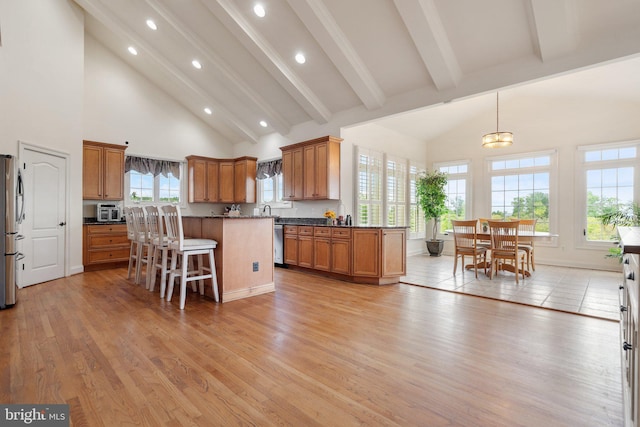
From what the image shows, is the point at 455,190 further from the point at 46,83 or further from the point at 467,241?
the point at 46,83

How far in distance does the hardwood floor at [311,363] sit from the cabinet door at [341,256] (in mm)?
1283

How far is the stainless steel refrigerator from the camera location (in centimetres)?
326

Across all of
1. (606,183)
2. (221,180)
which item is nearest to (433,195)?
(606,183)

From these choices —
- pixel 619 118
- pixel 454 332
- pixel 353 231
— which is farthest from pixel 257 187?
pixel 619 118

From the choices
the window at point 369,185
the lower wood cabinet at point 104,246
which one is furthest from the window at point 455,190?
the lower wood cabinet at point 104,246

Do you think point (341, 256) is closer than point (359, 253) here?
No

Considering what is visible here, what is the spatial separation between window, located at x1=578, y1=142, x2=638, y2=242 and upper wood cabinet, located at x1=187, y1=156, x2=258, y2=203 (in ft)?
23.2

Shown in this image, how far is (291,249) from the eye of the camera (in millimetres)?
5688

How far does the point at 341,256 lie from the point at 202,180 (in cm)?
449

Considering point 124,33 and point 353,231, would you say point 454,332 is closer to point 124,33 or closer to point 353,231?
point 353,231

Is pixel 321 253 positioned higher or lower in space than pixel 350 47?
lower

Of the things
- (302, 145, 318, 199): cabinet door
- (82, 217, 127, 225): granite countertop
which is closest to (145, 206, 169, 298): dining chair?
(82, 217, 127, 225): granite countertop

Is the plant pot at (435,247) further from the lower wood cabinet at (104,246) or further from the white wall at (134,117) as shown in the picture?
the lower wood cabinet at (104,246)

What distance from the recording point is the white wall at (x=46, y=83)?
159 inches
